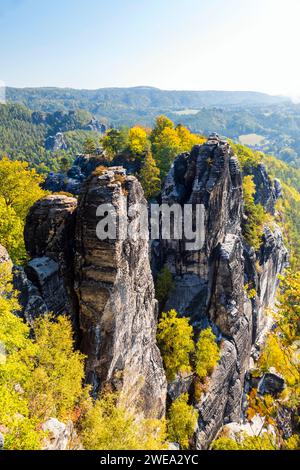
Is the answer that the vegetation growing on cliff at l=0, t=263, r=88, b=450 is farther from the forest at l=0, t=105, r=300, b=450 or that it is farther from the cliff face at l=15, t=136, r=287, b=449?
the cliff face at l=15, t=136, r=287, b=449

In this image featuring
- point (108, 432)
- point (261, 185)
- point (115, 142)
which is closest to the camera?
point (108, 432)

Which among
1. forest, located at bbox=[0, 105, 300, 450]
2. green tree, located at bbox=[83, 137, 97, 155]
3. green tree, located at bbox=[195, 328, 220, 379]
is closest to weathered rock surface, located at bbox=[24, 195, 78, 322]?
forest, located at bbox=[0, 105, 300, 450]

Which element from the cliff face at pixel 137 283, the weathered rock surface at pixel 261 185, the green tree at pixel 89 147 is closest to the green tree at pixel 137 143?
the green tree at pixel 89 147

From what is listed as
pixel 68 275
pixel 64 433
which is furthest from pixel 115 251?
pixel 64 433

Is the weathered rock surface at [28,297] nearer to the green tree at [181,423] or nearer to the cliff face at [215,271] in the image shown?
the green tree at [181,423]

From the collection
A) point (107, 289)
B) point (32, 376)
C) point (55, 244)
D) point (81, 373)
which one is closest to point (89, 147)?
point (55, 244)

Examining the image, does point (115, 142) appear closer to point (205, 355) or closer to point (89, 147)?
point (89, 147)
